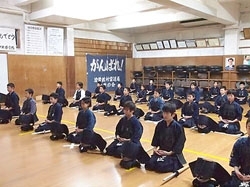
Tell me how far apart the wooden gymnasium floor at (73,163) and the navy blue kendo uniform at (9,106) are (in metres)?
1.38

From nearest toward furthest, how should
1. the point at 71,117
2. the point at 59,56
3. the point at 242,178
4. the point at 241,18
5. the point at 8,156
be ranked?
1. the point at 242,178
2. the point at 8,156
3. the point at 71,117
4. the point at 241,18
5. the point at 59,56

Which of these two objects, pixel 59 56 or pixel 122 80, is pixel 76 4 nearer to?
pixel 59 56

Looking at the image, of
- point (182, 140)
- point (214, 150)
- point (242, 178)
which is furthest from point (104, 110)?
point (242, 178)

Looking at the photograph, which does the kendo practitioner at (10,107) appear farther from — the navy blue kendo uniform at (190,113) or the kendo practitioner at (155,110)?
the navy blue kendo uniform at (190,113)

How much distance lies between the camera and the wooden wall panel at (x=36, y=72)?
12.2 metres

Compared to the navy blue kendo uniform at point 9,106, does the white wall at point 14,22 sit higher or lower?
higher

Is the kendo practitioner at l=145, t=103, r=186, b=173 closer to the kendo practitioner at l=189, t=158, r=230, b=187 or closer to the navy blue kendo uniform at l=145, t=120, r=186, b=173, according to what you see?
the navy blue kendo uniform at l=145, t=120, r=186, b=173

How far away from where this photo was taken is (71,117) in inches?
342

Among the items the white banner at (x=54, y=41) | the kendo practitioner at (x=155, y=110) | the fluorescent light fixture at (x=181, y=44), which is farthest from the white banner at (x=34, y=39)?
the fluorescent light fixture at (x=181, y=44)

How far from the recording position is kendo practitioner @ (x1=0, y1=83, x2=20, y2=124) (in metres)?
7.95

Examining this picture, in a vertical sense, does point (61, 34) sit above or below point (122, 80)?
above

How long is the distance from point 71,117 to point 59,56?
19.6ft

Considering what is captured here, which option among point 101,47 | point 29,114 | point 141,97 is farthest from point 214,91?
point 29,114

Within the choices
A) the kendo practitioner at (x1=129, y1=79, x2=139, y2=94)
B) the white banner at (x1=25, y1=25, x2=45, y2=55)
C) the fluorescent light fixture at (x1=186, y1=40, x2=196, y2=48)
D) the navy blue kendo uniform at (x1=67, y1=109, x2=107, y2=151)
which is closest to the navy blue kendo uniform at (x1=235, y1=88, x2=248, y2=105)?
the fluorescent light fixture at (x1=186, y1=40, x2=196, y2=48)
